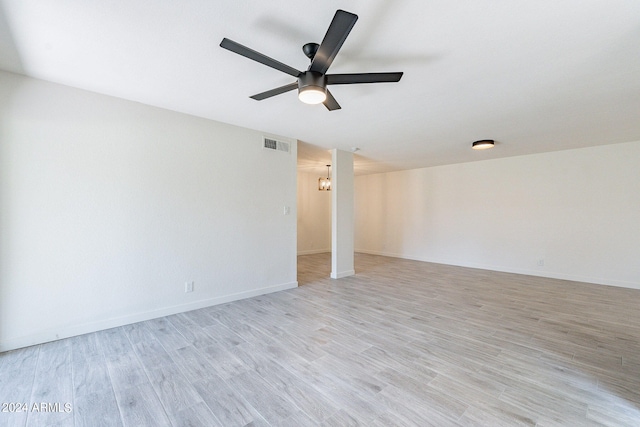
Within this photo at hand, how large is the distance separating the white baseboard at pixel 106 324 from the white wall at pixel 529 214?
5019 millimetres

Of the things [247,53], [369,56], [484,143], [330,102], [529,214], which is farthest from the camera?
[529,214]

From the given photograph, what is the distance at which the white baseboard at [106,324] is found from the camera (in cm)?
243

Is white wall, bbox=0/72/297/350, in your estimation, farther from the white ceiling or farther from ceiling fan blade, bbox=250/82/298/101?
ceiling fan blade, bbox=250/82/298/101

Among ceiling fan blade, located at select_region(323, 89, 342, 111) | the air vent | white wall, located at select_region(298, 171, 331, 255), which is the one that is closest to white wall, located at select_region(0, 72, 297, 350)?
the air vent

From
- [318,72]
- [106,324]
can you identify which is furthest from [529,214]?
[106,324]

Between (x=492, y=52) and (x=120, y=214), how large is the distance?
12.7 feet

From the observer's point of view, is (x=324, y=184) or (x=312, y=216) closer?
(x=324, y=184)

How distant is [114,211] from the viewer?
289 centimetres

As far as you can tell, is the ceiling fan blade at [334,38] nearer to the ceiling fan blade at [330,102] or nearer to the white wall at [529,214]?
the ceiling fan blade at [330,102]

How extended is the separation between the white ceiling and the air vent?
0.45 metres

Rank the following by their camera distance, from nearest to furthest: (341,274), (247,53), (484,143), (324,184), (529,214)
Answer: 1. (247,53)
2. (484,143)
3. (341,274)
4. (529,214)
5. (324,184)

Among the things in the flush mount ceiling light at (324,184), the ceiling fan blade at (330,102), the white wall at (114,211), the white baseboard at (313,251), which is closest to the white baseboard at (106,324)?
the white wall at (114,211)

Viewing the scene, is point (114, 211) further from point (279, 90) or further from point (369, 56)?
point (369, 56)

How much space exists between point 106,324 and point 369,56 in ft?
12.1
